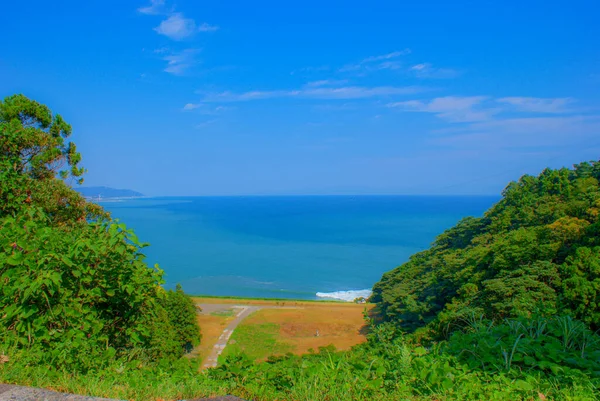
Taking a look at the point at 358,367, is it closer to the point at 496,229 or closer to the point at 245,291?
the point at 496,229

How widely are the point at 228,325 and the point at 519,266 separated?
15575mm

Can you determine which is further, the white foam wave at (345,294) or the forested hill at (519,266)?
the white foam wave at (345,294)

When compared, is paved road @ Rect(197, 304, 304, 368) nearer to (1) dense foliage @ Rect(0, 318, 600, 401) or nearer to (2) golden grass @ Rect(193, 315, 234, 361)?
(2) golden grass @ Rect(193, 315, 234, 361)

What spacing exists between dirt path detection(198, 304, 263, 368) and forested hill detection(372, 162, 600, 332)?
8229 mm

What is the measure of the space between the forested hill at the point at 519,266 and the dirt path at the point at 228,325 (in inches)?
324

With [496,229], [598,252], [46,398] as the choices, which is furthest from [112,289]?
[496,229]

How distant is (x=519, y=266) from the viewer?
1357cm

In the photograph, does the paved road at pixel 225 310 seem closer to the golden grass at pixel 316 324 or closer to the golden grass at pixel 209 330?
the golden grass at pixel 209 330

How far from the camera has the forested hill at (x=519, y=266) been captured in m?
10.2

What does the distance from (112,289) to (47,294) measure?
47 centimetres

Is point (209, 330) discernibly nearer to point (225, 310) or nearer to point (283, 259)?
point (225, 310)

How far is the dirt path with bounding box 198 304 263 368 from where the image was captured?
56.1 ft

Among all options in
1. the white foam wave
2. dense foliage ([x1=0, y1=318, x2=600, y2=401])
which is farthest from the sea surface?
dense foliage ([x1=0, y1=318, x2=600, y2=401])

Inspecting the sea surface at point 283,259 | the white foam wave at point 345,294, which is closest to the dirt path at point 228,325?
the sea surface at point 283,259
